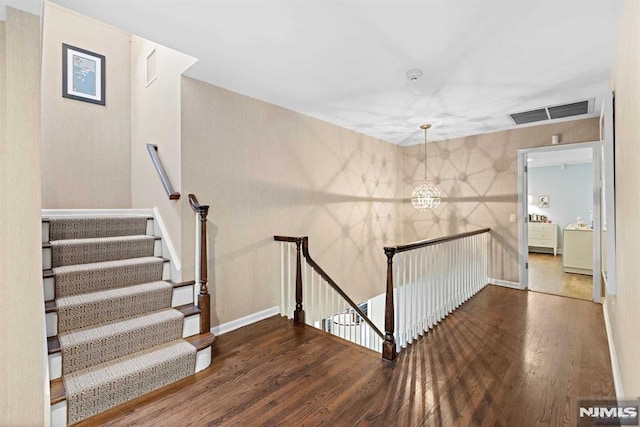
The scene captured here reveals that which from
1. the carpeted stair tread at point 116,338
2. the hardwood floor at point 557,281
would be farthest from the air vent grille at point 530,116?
the carpeted stair tread at point 116,338

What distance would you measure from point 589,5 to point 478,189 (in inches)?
139

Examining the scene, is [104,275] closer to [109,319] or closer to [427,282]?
[109,319]

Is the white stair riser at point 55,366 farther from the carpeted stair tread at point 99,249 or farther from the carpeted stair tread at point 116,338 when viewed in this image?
the carpeted stair tread at point 99,249

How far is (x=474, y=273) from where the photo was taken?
4543 mm

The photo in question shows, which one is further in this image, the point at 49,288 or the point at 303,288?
the point at 303,288

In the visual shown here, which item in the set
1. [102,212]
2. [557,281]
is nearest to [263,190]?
[102,212]

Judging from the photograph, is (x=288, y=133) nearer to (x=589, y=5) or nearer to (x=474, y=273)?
(x=589, y=5)

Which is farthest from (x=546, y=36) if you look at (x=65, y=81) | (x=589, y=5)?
(x=65, y=81)

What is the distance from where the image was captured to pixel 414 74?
8.97 ft

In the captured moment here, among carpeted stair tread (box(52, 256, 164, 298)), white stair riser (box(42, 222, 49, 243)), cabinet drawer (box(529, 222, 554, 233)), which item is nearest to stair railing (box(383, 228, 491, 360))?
carpeted stair tread (box(52, 256, 164, 298))

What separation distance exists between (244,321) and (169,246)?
1.15 meters

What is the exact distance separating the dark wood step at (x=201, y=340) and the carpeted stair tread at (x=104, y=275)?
0.74 m

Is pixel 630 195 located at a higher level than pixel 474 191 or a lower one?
lower

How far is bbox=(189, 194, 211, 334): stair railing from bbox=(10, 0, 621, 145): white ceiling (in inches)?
52.7
